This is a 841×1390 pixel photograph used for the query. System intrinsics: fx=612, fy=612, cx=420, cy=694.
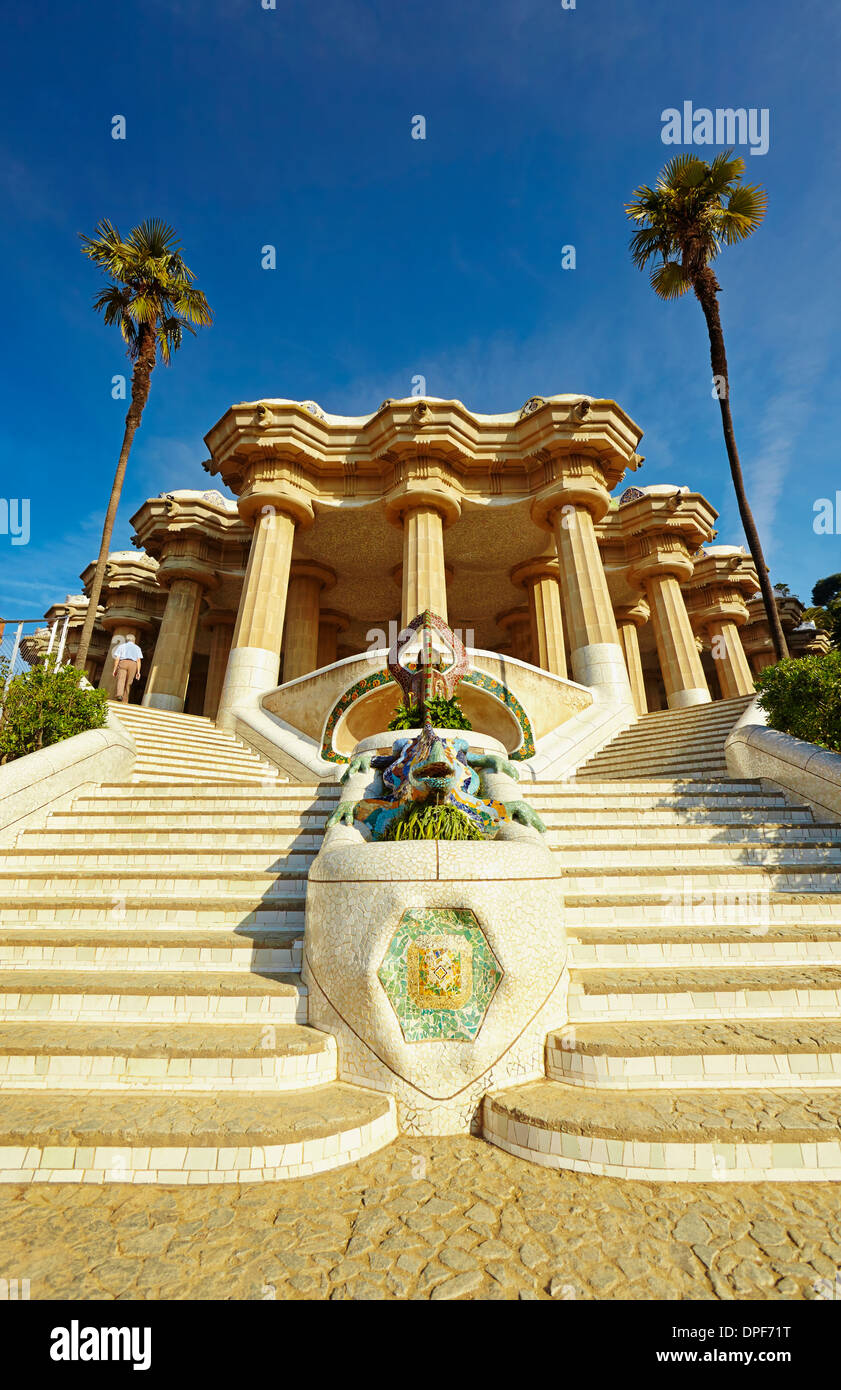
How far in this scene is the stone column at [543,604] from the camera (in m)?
19.2

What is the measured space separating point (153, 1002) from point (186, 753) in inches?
286

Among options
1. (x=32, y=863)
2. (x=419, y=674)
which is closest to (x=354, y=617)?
(x=419, y=674)

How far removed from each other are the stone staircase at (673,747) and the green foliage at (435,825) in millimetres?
5803

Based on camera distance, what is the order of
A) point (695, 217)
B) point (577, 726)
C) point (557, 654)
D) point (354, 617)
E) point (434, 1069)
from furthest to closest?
point (354, 617), point (557, 654), point (695, 217), point (577, 726), point (434, 1069)

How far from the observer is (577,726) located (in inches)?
496

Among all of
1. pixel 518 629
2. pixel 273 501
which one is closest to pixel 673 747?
pixel 273 501

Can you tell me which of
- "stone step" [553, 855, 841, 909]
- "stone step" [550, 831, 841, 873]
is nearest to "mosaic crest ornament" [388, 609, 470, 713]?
"stone step" [550, 831, 841, 873]

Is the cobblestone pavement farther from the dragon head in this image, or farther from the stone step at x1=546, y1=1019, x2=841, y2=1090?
the dragon head

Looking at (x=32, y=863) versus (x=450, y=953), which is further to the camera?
(x=32, y=863)

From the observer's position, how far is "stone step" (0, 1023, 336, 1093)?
307 centimetres

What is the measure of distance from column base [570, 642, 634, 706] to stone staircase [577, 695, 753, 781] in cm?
164
